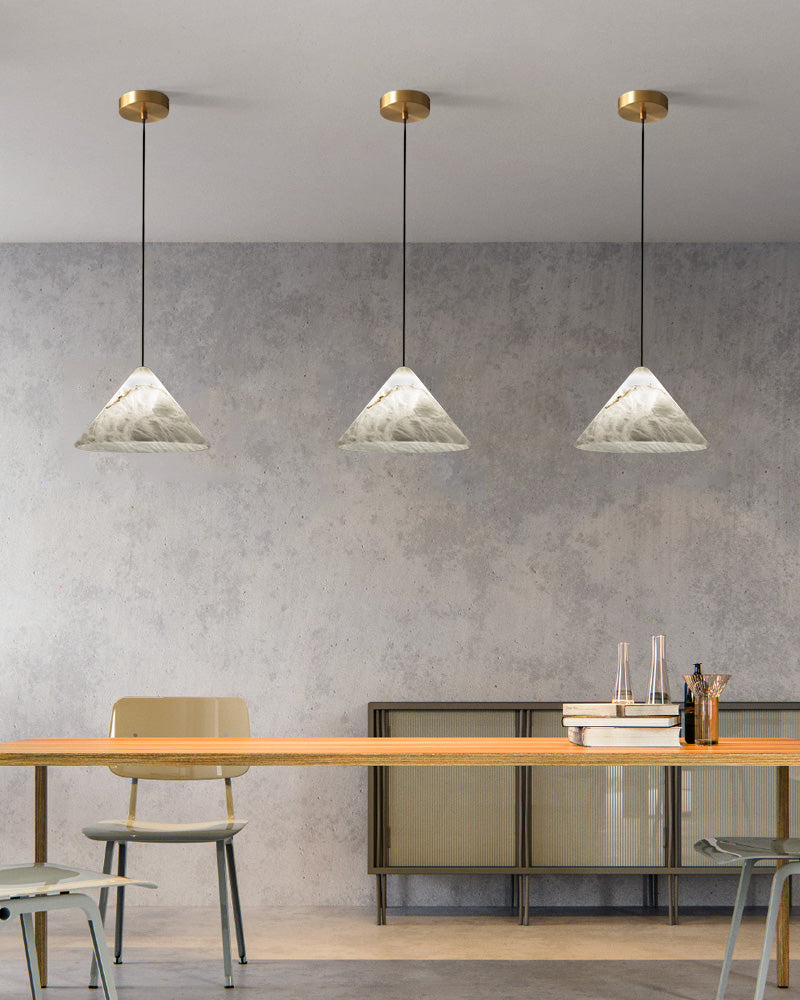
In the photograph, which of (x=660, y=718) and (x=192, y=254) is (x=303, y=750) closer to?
(x=660, y=718)

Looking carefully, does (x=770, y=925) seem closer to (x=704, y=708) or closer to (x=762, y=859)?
(x=762, y=859)

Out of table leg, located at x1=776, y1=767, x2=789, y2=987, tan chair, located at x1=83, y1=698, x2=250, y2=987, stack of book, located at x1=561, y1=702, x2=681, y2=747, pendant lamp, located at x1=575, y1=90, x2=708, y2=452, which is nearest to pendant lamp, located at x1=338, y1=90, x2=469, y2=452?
pendant lamp, located at x1=575, y1=90, x2=708, y2=452

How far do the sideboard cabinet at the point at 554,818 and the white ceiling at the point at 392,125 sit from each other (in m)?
2.04

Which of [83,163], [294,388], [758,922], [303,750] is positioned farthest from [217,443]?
[758,922]

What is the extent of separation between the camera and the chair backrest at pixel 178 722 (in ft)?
12.3

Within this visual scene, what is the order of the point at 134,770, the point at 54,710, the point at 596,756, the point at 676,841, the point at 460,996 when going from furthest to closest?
1. the point at 54,710
2. the point at 676,841
3. the point at 134,770
4. the point at 460,996
5. the point at 596,756

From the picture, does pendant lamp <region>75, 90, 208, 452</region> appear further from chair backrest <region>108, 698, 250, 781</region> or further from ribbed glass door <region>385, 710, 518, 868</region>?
ribbed glass door <region>385, 710, 518, 868</region>

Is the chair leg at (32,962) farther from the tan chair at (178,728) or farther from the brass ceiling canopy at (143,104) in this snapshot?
the brass ceiling canopy at (143,104)

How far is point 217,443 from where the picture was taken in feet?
15.1

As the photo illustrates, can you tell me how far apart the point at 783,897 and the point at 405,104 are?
261cm

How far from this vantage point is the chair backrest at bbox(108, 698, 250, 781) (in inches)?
147

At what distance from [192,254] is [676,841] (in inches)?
122

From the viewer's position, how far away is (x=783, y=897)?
3252 mm

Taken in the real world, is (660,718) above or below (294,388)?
below
